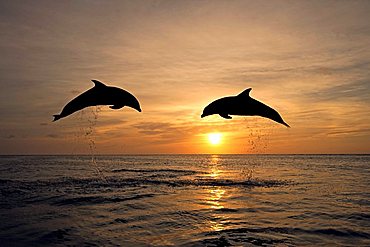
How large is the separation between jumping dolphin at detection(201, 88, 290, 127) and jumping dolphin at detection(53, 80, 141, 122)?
2346mm

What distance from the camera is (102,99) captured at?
9.91 m

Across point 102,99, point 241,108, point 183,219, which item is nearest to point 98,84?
point 102,99

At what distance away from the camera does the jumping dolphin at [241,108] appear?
33.4 ft

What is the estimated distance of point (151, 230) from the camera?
11125 millimetres

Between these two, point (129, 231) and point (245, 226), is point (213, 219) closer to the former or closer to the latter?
point (245, 226)

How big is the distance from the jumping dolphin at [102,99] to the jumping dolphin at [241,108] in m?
2.35

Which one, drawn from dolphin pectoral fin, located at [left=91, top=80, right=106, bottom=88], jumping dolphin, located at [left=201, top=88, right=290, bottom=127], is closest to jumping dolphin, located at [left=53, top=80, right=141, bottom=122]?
dolphin pectoral fin, located at [left=91, top=80, right=106, bottom=88]

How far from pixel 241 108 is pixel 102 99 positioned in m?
4.15

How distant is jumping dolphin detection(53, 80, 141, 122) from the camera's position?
Result: 9.84 meters

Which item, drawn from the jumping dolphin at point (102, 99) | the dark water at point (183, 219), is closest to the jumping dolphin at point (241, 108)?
the jumping dolphin at point (102, 99)

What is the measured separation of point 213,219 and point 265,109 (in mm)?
4966

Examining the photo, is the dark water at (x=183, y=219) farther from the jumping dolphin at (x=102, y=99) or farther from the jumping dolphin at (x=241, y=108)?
the jumping dolphin at (x=102, y=99)

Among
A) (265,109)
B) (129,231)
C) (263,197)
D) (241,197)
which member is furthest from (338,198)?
(129,231)

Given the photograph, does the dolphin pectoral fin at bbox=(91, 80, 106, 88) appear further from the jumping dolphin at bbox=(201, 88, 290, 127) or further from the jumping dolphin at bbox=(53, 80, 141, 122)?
the jumping dolphin at bbox=(201, 88, 290, 127)
